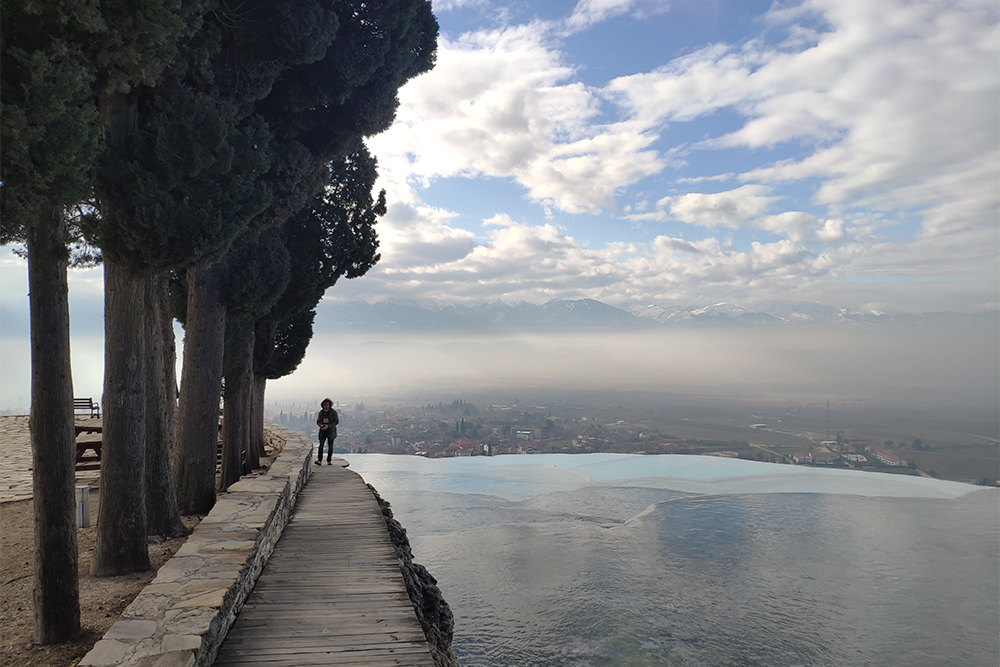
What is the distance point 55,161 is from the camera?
3.07m

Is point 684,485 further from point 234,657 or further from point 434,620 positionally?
point 234,657

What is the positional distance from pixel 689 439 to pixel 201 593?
3059 centimetres

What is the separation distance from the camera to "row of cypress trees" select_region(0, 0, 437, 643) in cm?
313

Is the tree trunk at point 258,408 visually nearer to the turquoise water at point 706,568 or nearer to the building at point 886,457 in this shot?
the turquoise water at point 706,568

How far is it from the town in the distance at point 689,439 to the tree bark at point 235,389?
10636 millimetres

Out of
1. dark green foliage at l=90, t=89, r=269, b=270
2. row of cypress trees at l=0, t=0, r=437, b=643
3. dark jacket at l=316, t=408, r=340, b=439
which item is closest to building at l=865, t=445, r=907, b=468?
dark jacket at l=316, t=408, r=340, b=439

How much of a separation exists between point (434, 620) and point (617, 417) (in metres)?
35.9

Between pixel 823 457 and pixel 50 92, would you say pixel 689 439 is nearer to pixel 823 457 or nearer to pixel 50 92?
pixel 823 457

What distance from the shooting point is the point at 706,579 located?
10188 mm

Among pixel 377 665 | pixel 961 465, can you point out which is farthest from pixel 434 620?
pixel 961 465

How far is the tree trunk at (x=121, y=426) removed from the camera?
15.9ft

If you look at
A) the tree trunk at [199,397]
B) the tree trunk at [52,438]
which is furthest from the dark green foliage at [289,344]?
the tree trunk at [52,438]

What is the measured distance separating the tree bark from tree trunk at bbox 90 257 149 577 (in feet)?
13.4

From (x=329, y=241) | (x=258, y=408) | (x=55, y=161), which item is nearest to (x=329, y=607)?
(x=55, y=161)
